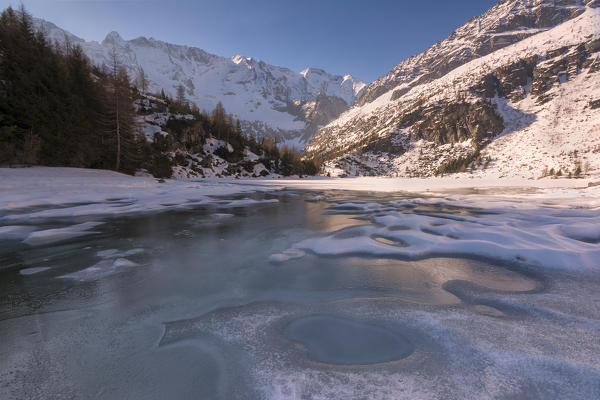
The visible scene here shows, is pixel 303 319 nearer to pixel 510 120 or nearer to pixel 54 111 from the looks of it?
pixel 54 111

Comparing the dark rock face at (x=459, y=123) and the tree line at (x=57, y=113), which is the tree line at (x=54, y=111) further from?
the dark rock face at (x=459, y=123)

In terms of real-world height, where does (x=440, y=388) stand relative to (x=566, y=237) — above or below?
below

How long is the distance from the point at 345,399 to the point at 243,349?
0.88 m

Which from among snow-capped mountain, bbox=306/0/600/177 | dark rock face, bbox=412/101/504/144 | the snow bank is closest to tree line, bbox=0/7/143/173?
the snow bank

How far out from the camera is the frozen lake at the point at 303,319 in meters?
1.56

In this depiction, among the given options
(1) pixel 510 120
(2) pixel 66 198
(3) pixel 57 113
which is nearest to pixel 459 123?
(1) pixel 510 120

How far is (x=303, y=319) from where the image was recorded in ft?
7.79

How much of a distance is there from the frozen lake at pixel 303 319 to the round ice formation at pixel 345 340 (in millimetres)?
14

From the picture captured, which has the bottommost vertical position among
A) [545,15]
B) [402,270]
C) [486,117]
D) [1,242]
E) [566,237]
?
[1,242]

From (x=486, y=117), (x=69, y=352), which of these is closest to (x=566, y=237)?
(x=69, y=352)

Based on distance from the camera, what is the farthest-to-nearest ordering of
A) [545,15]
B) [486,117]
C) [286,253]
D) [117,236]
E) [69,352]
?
[545,15] < [486,117] < [117,236] < [286,253] < [69,352]

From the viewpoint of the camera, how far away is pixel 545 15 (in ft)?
649

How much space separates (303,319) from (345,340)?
0.49 m

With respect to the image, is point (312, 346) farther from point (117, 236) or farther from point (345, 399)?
point (117, 236)
